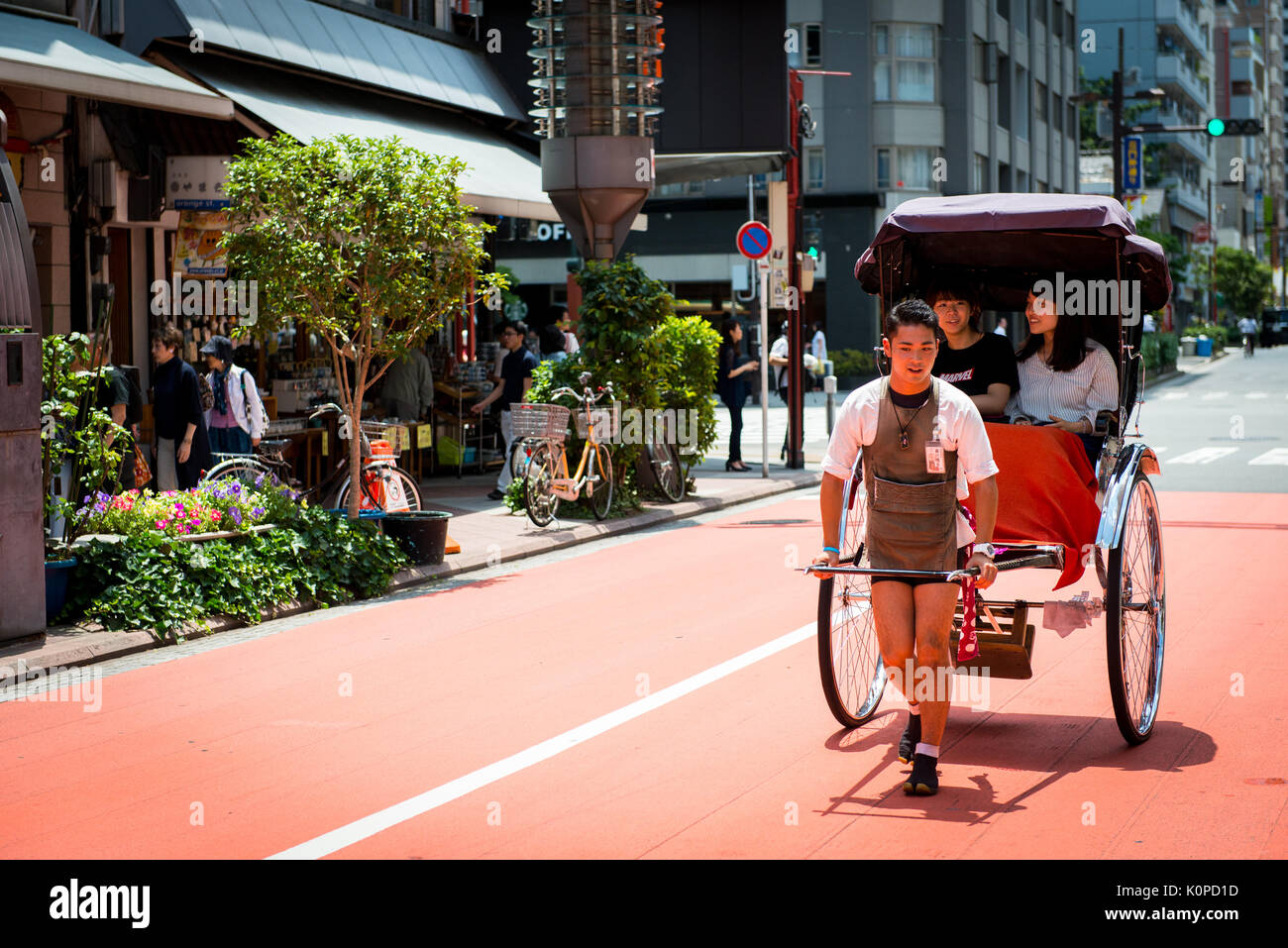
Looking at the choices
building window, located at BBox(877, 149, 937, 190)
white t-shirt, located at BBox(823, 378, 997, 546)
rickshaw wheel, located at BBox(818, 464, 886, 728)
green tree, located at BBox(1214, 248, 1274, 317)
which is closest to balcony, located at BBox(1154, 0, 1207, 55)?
green tree, located at BBox(1214, 248, 1274, 317)

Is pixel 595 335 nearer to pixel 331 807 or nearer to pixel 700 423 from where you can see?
pixel 700 423

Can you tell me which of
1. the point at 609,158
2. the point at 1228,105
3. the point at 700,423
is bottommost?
the point at 700,423

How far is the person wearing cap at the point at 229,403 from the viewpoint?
15.1 meters

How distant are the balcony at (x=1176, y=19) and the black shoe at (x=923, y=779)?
9507 cm

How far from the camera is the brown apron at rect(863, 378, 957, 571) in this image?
623 centimetres

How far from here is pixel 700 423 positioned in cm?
1825

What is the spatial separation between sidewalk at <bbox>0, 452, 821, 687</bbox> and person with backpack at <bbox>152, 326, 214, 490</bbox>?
2.43m

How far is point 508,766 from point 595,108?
13489 mm

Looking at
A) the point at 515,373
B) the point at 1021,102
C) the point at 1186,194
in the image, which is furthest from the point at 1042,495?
the point at 1186,194

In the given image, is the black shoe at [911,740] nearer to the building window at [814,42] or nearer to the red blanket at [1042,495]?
the red blanket at [1042,495]

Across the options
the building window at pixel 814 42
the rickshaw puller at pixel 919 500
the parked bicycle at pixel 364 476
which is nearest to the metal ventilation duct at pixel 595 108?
the parked bicycle at pixel 364 476

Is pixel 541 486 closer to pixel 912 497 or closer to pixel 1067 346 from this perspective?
pixel 1067 346
